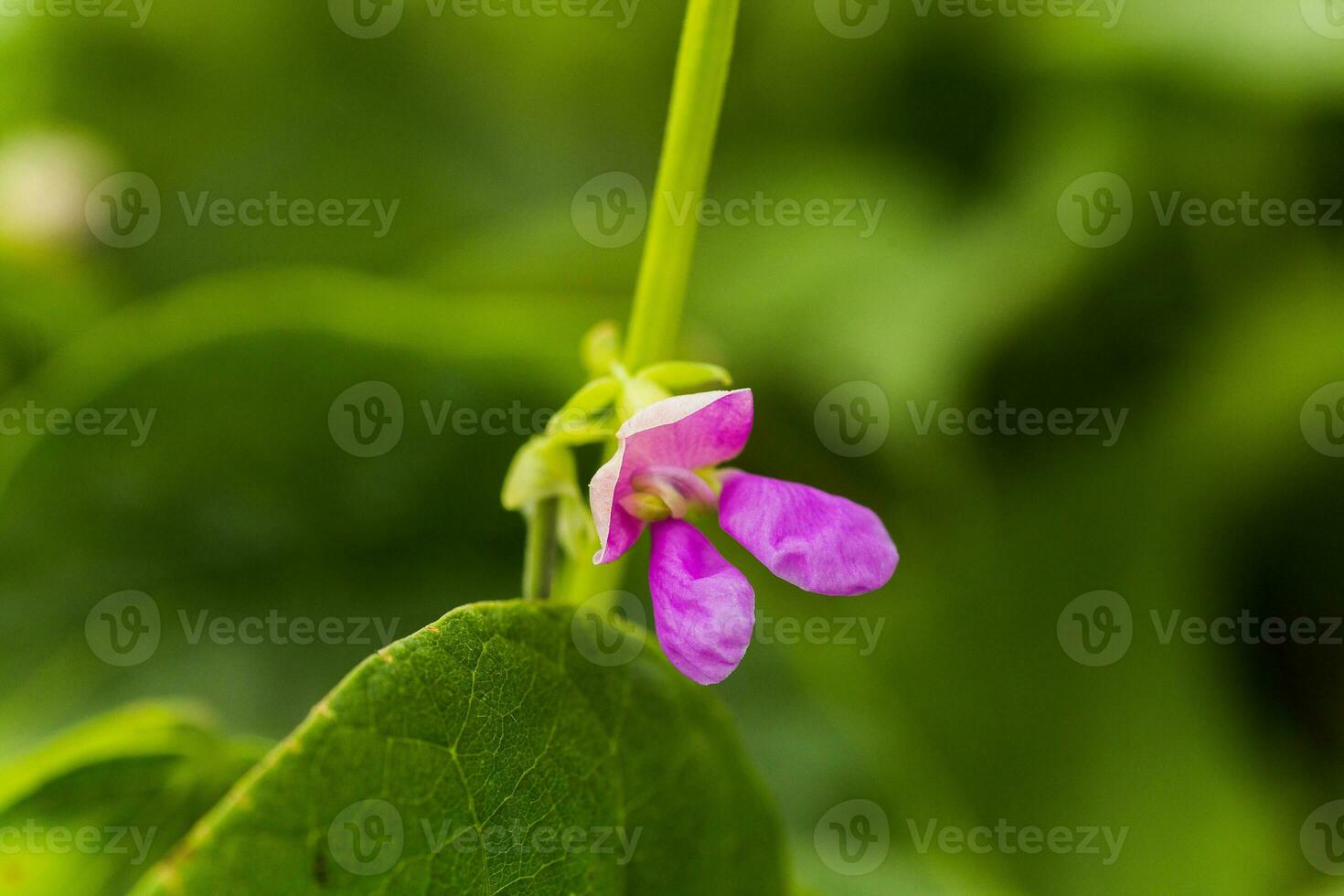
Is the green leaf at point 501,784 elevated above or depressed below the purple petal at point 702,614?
below

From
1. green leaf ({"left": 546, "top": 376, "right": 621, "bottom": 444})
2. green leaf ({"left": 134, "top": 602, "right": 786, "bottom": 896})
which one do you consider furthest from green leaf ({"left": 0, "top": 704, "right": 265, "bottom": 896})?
green leaf ({"left": 546, "top": 376, "right": 621, "bottom": 444})

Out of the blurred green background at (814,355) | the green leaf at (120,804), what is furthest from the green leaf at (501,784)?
the blurred green background at (814,355)

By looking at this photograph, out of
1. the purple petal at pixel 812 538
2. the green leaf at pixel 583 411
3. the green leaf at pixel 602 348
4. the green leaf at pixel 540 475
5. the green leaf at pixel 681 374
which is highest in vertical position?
the green leaf at pixel 602 348

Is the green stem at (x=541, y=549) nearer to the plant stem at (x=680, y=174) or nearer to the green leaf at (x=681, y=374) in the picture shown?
the plant stem at (x=680, y=174)

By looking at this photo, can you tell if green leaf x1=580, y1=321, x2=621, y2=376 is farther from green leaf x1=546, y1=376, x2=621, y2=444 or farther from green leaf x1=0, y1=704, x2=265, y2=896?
green leaf x1=0, y1=704, x2=265, y2=896

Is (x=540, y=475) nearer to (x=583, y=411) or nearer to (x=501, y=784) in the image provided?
(x=583, y=411)

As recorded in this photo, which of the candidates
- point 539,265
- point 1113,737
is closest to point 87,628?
point 539,265

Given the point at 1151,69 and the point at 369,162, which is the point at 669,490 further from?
the point at 369,162
